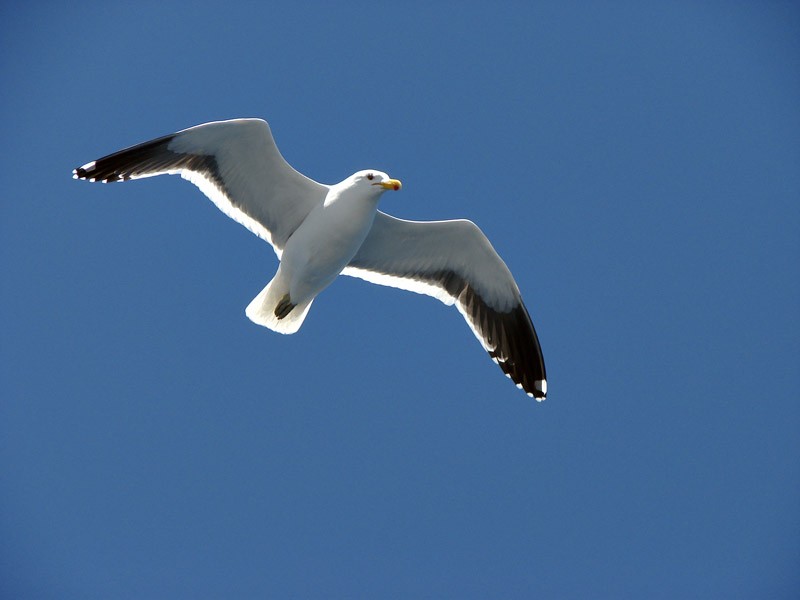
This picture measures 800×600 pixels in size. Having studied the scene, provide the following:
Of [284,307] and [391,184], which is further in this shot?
[284,307]

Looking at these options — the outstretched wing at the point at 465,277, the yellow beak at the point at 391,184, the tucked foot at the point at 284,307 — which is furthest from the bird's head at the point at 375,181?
the tucked foot at the point at 284,307

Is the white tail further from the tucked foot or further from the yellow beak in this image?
the yellow beak

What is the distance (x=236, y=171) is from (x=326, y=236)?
1.10m

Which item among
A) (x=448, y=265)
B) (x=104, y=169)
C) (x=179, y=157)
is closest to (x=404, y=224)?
(x=448, y=265)

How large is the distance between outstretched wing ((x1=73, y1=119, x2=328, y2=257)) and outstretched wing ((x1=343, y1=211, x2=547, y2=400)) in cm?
84

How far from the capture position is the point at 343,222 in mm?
8602

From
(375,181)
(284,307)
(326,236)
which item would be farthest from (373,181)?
(284,307)

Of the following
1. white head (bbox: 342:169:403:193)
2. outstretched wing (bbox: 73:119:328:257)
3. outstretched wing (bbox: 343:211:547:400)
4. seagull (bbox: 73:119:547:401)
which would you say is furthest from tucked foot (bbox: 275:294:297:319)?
white head (bbox: 342:169:403:193)

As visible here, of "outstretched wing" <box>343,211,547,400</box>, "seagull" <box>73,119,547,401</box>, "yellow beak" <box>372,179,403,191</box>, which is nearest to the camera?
"yellow beak" <box>372,179,403,191</box>

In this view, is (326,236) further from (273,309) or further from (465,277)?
(465,277)

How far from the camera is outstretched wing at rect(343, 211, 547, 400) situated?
942cm

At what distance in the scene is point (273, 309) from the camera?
9.20 meters

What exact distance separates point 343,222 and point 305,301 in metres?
1.01

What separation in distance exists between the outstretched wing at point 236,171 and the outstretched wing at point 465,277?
84 cm
